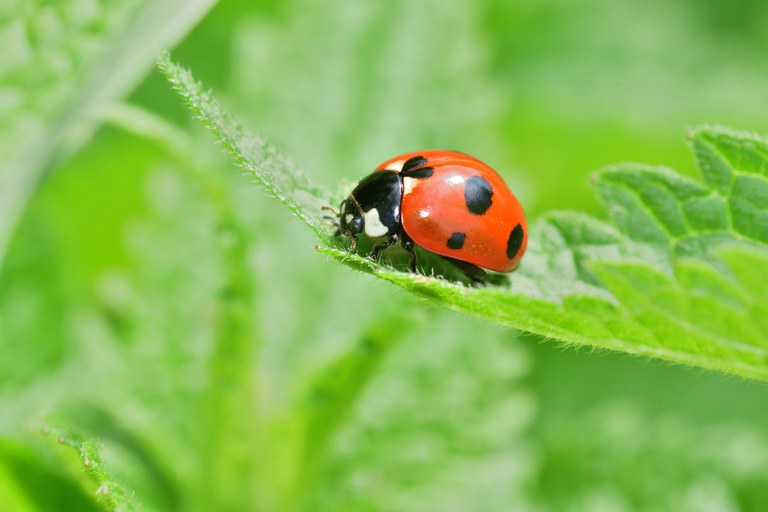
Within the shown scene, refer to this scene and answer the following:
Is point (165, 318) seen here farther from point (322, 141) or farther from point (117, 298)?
point (322, 141)

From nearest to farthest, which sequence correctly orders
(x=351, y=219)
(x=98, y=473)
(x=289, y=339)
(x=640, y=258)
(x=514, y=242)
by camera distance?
(x=98, y=473)
(x=640, y=258)
(x=514, y=242)
(x=351, y=219)
(x=289, y=339)

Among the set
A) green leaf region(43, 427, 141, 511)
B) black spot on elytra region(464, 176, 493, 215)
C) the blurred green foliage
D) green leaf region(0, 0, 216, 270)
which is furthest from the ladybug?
green leaf region(43, 427, 141, 511)

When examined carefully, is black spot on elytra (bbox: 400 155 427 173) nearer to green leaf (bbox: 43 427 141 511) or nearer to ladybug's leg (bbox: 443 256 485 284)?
ladybug's leg (bbox: 443 256 485 284)

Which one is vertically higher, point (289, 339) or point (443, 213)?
point (289, 339)

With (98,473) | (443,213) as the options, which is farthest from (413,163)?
(98,473)

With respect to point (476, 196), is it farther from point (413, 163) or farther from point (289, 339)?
point (289, 339)

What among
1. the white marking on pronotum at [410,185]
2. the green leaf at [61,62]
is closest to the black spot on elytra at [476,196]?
the white marking on pronotum at [410,185]

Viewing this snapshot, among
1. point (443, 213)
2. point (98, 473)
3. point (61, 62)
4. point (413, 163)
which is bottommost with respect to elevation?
point (98, 473)
